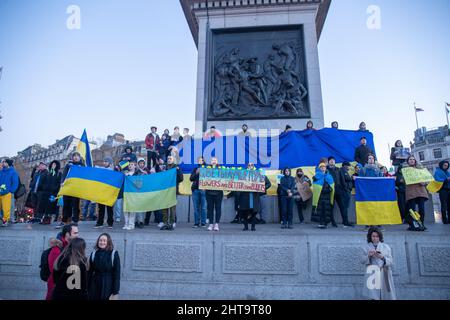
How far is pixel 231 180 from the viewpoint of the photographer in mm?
8812

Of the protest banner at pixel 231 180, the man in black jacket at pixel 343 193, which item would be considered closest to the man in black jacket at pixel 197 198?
the protest banner at pixel 231 180

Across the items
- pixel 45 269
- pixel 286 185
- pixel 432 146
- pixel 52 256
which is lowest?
pixel 45 269

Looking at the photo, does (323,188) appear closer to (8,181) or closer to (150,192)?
(150,192)

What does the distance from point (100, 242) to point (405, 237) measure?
22.0ft

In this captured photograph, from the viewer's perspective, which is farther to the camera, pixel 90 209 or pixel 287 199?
pixel 90 209

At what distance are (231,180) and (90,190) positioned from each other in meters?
4.37

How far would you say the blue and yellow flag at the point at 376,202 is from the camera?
327 inches

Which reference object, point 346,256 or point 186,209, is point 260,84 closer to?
point 186,209

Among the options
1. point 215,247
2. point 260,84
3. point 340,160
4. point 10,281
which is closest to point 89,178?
point 10,281

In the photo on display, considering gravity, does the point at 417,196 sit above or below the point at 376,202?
above

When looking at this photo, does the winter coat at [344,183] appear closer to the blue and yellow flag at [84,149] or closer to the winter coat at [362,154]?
the winter coat at [362,154]

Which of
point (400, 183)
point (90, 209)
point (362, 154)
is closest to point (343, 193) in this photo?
point (400, 183)

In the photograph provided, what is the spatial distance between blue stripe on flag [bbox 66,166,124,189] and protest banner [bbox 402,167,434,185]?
8.74 metres

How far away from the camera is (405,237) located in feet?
23.0
